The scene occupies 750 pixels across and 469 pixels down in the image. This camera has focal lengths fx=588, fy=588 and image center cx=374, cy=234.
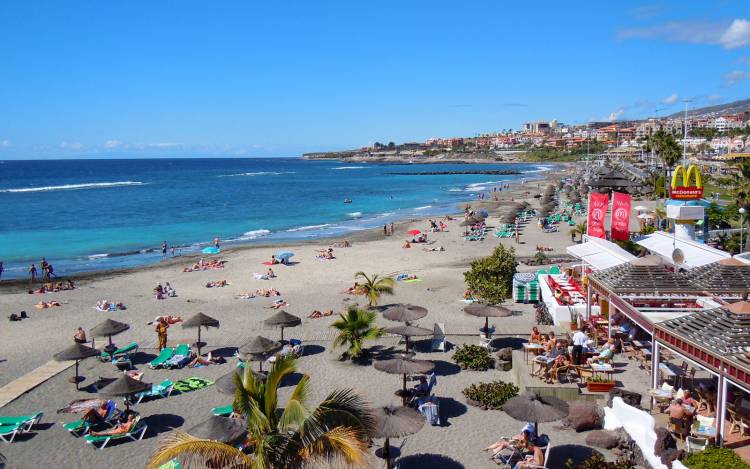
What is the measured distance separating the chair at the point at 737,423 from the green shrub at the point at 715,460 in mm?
1738

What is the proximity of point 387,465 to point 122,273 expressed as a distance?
996 inches

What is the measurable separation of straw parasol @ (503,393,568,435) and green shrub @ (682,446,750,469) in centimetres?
196

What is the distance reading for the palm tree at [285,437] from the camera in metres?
5.92

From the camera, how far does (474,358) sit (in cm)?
1466

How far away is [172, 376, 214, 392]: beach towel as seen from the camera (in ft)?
45.0

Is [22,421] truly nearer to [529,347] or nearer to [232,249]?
[529,347]

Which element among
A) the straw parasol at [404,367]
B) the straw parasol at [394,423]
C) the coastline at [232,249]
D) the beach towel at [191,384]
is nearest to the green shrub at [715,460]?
the straw parasol at [394,423]

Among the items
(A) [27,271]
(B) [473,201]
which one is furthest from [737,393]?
(B) [473,201]

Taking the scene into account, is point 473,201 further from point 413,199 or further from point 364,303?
point 364,303

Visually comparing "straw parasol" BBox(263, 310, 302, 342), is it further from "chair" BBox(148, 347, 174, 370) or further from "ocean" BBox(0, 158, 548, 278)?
"ocean" BBox(0, 158, 548, 278)

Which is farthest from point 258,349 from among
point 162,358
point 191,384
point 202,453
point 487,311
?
point 202,453

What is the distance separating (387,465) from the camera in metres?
9.52

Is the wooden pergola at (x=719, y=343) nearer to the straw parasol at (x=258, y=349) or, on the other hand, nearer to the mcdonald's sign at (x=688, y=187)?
the straw parasol at (x=258, y=349)

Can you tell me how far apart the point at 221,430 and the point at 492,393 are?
5.91 m
